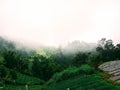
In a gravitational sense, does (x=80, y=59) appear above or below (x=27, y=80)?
above

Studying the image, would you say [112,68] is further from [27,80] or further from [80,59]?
[80,59]

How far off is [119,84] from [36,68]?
43454 mm

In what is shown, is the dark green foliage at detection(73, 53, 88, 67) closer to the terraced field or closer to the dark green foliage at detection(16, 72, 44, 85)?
the dark green foliage at detection(16, 72, 44, 85)

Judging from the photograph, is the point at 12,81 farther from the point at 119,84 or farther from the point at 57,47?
the point at 57,47

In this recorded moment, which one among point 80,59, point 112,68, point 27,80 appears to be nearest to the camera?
point 112,68

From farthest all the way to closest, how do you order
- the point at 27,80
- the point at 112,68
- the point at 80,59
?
the point at 80,59 < the point at 27,80 < the point at 112,68

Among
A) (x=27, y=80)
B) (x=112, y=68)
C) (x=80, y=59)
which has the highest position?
(x=80, y=59)

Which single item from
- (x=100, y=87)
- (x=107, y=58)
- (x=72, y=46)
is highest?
(x=72, y=46)

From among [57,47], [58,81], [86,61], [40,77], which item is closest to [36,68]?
[40,77]

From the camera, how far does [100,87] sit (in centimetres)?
3838

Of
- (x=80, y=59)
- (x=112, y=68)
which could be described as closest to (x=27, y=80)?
(x=80, y=59)

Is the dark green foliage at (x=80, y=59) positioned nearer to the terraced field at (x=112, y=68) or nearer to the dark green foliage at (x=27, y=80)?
the dark green foliage at (x=27, y=80)

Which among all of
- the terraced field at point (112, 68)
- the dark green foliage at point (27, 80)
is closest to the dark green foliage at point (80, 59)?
the dark green foliage at point (27, 80)

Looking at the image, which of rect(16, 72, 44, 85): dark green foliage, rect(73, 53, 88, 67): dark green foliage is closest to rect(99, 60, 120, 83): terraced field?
rect(16, 72, 44, 85): dark green foliage
